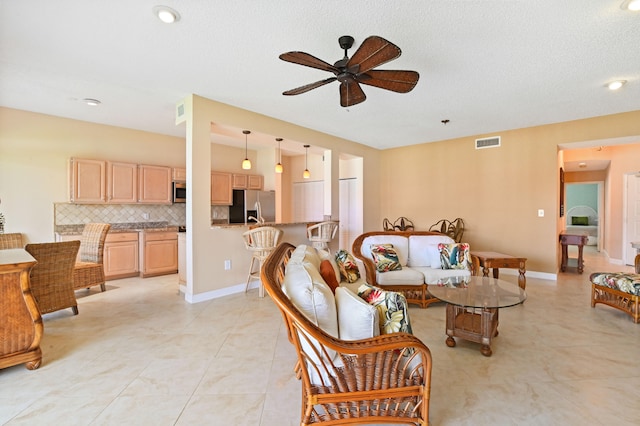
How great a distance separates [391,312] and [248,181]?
232 inches

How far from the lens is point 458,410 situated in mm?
1771

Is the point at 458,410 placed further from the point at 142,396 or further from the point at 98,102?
the point at 98,102

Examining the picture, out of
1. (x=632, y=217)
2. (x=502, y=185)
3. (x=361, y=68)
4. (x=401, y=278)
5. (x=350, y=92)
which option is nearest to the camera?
(x=361, y=68)

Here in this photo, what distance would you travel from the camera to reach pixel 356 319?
1563 mm

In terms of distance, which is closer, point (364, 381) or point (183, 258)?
point (364, 381)

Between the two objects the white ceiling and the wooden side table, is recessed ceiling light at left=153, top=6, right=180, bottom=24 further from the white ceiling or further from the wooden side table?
the wooden side table

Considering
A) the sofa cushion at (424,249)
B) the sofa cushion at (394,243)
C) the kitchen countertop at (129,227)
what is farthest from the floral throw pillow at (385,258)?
the kitchen countertop at (129,227)

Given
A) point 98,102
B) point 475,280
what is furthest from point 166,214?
point 475,280

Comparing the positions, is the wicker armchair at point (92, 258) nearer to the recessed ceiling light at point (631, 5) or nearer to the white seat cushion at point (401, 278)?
the white seat cushion at point (401, 278)

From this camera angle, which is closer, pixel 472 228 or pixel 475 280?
pixel 475 280

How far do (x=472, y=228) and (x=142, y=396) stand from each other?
6.02 m

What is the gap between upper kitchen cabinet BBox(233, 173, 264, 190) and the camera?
6750 mm

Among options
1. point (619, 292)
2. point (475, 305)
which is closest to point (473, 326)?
point (475, 305)

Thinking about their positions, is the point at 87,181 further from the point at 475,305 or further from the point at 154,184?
the point at 475,305
